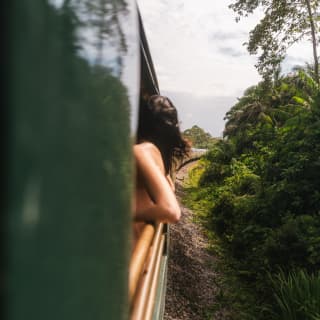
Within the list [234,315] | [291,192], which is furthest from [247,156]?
[234,315]

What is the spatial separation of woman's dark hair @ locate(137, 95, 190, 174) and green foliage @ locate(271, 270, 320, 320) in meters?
3.11

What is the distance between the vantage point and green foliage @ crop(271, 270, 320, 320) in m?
4.56

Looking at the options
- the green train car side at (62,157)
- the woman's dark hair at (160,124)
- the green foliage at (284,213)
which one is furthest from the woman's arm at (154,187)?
the green foliage at (284,213)

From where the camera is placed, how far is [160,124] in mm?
2148

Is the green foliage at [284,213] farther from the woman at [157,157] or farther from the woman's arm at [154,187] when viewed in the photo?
the woman's arm at [154,187]

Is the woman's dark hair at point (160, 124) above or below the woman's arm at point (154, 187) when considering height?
above

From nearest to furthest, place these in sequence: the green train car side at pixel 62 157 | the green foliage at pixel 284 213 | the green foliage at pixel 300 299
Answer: the green train car side at pixel 62 157 < the green foliage at pixel 300 299 < the green foliage at pixel 284 213

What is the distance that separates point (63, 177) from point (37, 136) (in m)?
0.07

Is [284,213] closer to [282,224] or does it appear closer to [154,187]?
[282,224]

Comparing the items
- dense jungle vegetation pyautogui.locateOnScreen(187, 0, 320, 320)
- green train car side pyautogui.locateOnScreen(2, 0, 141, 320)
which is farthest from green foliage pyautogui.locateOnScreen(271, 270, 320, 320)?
green train car side pyautogui.locateOnScreen(2, 0, 141, 320)

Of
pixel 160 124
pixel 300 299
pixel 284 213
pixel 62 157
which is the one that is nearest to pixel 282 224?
pixel 284 213

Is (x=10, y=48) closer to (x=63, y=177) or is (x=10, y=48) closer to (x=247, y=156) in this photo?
(x=63, y=177)

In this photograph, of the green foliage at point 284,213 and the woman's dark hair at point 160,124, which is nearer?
the woman's dark hair at point 160,124

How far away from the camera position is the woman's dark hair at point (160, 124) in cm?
214
